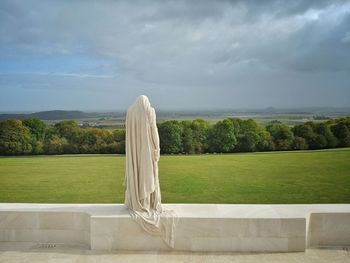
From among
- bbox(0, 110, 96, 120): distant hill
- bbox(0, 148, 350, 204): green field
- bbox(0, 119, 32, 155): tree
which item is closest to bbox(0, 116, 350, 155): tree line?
bbox(0, 119, 32, 155): tree

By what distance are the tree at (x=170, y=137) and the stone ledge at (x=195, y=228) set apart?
8.16m

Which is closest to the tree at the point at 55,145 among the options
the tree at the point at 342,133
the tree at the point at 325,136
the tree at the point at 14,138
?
the tree at the point at 14,138

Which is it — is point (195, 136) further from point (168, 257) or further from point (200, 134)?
point (168, 257)

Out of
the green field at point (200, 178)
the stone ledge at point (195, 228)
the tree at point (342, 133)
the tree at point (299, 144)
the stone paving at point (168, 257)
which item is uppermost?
the tree at point (342, 133)

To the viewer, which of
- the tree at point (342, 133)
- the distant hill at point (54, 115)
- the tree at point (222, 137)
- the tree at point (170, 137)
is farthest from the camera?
the distant hill at point (54, 115)

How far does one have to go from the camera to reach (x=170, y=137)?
12.9 meters

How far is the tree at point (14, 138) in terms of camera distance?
13.0m

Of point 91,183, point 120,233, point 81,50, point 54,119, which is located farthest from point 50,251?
point 81,50

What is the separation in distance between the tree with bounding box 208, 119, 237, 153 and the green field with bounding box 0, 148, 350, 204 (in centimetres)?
37

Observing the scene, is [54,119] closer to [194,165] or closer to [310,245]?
[194,165]

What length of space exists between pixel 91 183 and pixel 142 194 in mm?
6404

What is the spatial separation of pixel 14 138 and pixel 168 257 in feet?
35.8

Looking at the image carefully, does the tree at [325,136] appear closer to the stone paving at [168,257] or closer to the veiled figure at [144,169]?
the stone paving at [168,257]

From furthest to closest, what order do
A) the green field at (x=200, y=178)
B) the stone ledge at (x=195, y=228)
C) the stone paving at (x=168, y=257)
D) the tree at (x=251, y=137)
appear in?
1. the tree at (x=251, y=137)
2. the green field at (x=200, y=178)
3. the stone ledge at (x=195, y=228)
4. the stone paving at (x=168, y=257)
